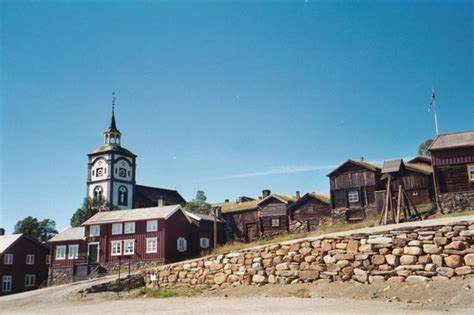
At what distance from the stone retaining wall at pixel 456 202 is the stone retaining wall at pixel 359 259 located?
72.9 feet

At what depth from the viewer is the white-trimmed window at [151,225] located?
4541 cm

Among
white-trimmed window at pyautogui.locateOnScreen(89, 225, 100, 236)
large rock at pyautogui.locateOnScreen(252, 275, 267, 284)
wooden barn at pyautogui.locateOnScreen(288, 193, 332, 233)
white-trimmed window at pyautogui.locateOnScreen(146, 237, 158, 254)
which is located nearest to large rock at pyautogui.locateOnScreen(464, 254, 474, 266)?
large rock at pyautogui.locateOnScreen(252, 275, 267, 284)

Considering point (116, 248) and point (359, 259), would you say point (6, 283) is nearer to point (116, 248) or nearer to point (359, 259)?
point (116, 248)

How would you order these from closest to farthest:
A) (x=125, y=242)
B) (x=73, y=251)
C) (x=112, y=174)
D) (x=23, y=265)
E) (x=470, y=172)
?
(x=470, y=172), (x=125, y=242), (x=73, y=251), (x=23, y=265), (x=112, y=174)

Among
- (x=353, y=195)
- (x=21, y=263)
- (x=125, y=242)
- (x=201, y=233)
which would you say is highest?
(x=353, y=195)

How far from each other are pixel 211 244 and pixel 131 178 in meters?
34.6

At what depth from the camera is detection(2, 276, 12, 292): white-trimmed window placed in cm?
5266

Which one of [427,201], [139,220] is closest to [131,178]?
[139,220]

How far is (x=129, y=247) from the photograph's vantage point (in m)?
45.9

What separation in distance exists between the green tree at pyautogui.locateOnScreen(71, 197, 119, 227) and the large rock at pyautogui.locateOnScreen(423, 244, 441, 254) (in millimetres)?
53109

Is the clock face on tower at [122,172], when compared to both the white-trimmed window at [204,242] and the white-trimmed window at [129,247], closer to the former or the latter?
the white-trimmed window at [204,242]

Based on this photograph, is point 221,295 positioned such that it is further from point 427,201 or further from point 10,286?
point 10,286

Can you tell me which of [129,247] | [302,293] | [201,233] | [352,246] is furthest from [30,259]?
[352,246]

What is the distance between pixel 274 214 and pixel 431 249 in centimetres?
3859
